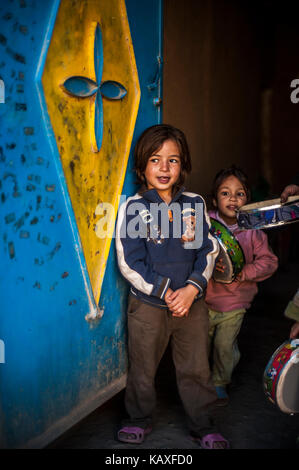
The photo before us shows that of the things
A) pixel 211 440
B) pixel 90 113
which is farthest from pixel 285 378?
pixel 90 113

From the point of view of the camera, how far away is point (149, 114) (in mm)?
2186

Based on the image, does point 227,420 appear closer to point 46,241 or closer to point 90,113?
point 46,241

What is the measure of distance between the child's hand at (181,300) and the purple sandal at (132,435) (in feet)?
1.87

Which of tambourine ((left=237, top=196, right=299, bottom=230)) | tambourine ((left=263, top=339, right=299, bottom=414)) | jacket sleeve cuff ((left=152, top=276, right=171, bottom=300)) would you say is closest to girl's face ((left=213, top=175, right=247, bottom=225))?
tambourine ((left=237, top=196, right=299, bottom=230))

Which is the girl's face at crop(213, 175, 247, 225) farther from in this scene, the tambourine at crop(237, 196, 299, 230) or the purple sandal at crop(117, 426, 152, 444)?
the purple sandal at crop(117, 426, 152, 444)

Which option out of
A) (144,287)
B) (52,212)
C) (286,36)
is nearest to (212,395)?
(144,287)

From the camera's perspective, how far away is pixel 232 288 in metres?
2.28

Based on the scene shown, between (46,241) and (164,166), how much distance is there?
65cm

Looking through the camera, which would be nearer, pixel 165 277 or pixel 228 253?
pixel 165 277

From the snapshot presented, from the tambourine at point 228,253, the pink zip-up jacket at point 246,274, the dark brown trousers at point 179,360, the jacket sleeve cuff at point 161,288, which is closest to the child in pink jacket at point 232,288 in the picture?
the pink zip-up jacket at point 246,274

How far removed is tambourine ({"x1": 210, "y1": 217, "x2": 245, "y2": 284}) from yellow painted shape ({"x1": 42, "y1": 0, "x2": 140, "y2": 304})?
546 mm

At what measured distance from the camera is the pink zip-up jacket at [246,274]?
223 cm

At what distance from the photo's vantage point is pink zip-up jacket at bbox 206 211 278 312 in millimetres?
2232

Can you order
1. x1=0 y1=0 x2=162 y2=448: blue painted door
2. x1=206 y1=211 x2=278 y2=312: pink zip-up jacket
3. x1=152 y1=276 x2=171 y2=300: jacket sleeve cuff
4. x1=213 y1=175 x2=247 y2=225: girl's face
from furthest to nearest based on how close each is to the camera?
x1=213 y1=175 x2=247 y2=225: girl's face
x1=206 y1=211 x2=278 y2=312: pink zip-up jacket
x1=152 y1=276 x2=171 y2=300: jacket sleeve cuff
x1=0 y1=0 x2=162 y2=448: blue painted door
